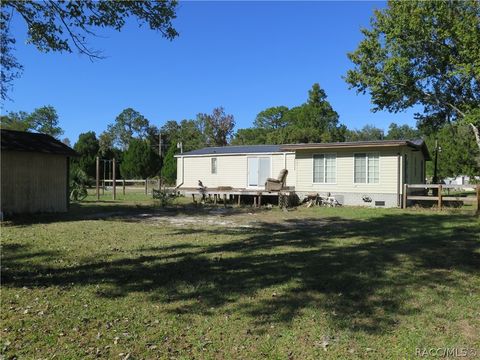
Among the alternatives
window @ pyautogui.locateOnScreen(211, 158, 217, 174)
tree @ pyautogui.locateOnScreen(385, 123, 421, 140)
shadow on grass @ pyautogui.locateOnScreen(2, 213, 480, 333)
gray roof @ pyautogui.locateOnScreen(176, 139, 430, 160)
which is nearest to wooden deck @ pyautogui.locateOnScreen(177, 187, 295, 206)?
window @ pyautogui.locateOnScreen(211, 158, 217, 174)

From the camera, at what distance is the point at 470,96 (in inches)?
675

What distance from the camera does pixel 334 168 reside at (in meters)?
20.4

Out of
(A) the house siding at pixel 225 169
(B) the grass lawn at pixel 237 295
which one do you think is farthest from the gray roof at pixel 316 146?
(B) the grass lawn at pixel 237 295

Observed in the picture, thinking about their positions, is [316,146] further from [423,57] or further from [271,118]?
[271,118]

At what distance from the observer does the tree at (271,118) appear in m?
66.4

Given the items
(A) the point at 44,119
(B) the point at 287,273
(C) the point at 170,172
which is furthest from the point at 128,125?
(B) the point at 287,273

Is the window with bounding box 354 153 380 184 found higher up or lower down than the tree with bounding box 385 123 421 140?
lower down

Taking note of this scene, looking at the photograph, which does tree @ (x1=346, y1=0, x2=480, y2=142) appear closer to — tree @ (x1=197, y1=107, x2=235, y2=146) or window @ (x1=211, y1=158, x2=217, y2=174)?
window @ (x1=211, y1=158, x2=217, y2=174)

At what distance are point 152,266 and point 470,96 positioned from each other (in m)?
15.1

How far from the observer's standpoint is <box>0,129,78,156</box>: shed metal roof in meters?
14.4

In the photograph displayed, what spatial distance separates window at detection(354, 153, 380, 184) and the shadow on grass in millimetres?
9251

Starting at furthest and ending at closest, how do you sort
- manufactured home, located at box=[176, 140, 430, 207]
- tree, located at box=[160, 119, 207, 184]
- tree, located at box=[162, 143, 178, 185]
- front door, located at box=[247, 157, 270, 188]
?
tree, located at box=[160, 119, 207, 184] < tree, located at box=[162, 143, 178, 185] < front door, located at box=[247, 157, 270, 188] < manufactured home, located at box=[176, 140, 430, 207]

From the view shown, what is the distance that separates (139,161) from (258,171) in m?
24.6

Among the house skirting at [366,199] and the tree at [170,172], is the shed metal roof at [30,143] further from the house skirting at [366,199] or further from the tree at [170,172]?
the tree at [170,172]
